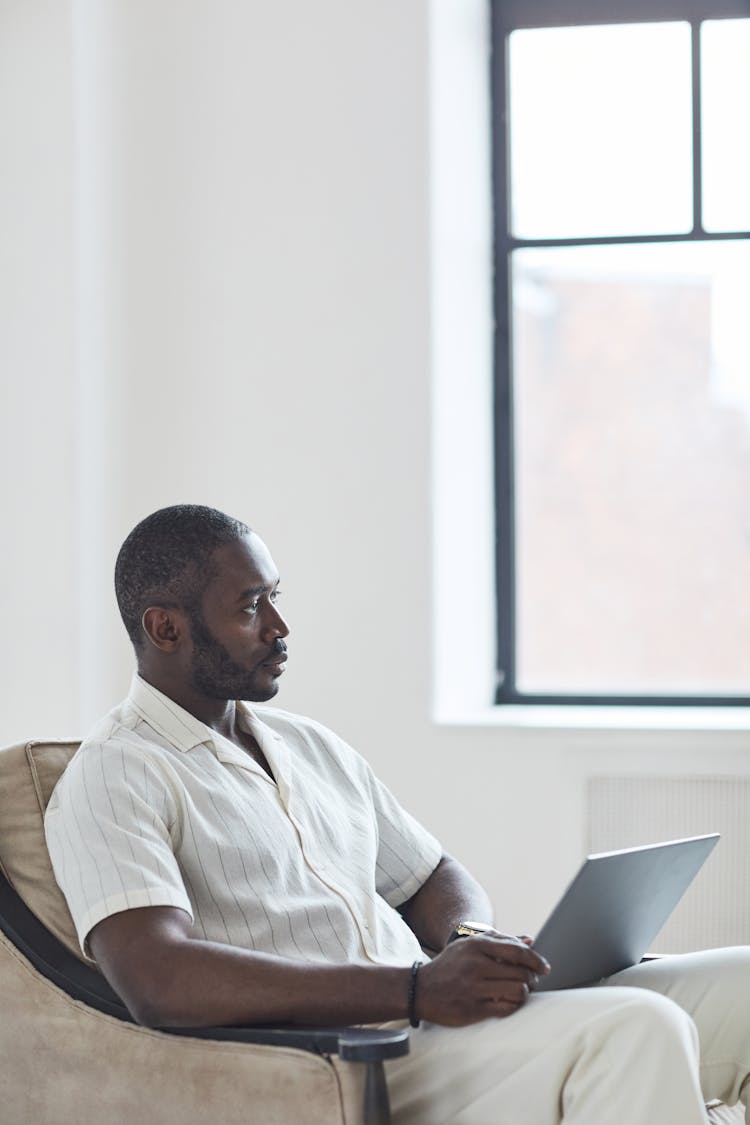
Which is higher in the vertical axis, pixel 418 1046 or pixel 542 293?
pixel 542 293

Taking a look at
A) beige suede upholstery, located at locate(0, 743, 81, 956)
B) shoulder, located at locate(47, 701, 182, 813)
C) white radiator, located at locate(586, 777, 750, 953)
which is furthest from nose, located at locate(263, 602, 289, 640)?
Answer: white radiator, located at locate(586, 777, 750, 953)

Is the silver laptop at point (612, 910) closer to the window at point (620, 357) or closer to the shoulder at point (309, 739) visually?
the shoulder at point (309, 739)

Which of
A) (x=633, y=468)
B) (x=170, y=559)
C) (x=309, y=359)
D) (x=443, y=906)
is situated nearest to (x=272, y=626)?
(x=170, y=559)

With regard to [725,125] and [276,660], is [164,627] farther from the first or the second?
[725,125]

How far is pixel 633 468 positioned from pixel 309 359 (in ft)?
3.06

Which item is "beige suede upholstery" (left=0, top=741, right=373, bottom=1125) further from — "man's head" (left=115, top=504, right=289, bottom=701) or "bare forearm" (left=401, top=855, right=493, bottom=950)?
"bare forearm" (left=401, top=855, right=493, bottom=950)

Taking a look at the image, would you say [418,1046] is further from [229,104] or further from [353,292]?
[229,104]

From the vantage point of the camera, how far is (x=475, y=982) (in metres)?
1.55

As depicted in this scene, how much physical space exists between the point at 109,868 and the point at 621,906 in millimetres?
611

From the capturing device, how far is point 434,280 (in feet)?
10.7

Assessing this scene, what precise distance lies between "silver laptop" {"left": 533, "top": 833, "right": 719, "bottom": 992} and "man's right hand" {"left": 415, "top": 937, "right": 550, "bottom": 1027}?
0.04 meters

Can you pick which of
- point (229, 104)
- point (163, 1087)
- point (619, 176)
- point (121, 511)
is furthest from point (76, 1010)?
point (619, 176)

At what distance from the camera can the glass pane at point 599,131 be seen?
358cm

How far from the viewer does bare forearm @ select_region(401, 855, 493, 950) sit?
6.66 feet
